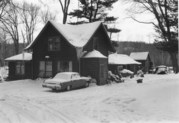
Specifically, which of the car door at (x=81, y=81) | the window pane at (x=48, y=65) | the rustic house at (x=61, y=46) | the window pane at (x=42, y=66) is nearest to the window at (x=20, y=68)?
the rustic house at (x=61, y=46)

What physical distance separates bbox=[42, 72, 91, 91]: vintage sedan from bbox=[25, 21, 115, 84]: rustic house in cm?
317

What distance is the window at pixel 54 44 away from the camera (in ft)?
79.6

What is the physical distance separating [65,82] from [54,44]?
8.18m

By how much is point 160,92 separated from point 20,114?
7854mm

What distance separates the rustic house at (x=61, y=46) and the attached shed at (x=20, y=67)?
259 centimetres

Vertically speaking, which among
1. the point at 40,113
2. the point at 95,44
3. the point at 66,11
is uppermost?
the point at 66,11

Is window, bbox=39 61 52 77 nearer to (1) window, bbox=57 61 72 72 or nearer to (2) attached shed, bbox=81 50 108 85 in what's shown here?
(1) window, bbox=57 61 72 72

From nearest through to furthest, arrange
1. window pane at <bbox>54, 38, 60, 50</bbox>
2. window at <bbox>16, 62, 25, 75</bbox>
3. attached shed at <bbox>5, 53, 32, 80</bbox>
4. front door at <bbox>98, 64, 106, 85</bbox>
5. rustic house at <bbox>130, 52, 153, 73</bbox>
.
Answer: front door at <bbox>98, 64, 106, 85</bbox> → window pane at <bbox>54, 38, 60, 50</bbox> → attached shed at <bbox>5, 53, 32, 80</bbox> → window at <bbox>16, 62, 25, 75</bbox> → rustic house at <bbox>130, 52, 153, 73</bbox>

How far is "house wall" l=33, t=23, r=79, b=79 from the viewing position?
75.7 feet

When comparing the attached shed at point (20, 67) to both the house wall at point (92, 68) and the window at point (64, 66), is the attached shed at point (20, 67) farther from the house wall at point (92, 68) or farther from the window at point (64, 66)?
the house wall at point (92, 68)

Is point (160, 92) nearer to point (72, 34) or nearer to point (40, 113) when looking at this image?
point (40, 113)

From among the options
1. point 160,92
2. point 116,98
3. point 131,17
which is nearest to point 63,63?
point 131,17

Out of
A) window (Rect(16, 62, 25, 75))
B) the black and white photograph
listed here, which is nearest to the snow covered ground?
the black and white photograph

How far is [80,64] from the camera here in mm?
22859
